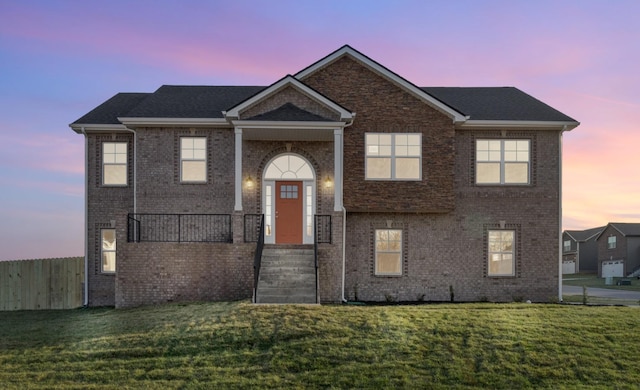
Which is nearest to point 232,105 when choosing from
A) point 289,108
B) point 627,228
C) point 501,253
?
point 289,108

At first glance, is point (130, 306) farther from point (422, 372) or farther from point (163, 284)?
point (422, 372)

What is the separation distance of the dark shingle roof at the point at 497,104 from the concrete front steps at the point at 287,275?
697 cm

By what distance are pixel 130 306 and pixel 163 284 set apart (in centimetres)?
116

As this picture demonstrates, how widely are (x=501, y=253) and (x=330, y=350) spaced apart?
33.7 feet

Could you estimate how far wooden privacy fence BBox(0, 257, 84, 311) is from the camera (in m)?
21.0

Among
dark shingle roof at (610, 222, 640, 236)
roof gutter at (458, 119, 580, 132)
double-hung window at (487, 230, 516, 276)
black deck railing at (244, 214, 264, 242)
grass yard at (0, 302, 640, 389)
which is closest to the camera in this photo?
grass yard at (0, 302, 640, 389)

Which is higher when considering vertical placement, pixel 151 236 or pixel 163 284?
pixel 151 236

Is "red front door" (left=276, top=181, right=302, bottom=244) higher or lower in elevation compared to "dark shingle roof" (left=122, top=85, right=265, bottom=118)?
lower

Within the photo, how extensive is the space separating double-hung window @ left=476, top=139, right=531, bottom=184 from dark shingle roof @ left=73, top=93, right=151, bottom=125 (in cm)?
1262

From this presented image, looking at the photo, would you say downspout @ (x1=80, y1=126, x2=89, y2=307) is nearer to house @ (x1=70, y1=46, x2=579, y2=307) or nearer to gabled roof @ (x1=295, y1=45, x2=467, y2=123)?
house @ (x1=70, y1=46, x2=579, y2=307)

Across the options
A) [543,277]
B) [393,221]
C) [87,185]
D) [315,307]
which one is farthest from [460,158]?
[87,185]

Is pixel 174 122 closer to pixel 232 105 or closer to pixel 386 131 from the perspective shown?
pixel 232 105

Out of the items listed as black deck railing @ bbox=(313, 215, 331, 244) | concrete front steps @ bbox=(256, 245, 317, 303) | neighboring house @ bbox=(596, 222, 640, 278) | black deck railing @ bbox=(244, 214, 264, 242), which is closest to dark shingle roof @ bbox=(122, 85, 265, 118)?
black deck railing @ bbox=(244, 214, 264, 242)

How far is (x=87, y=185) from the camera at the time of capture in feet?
67.2
